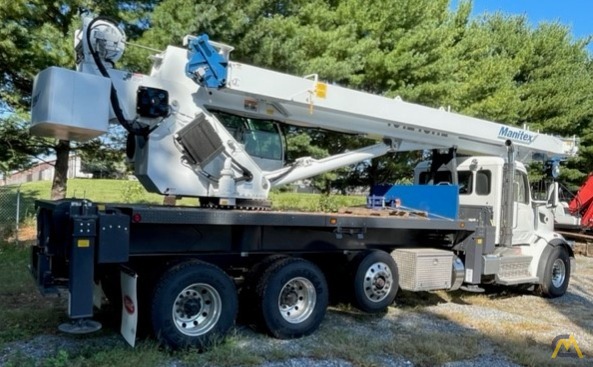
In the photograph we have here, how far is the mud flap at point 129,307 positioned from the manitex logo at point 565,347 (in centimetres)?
462

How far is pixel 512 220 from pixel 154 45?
814cm

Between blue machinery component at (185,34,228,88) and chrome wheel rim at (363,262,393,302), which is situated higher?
blue machinery component at (185,34,228,88)

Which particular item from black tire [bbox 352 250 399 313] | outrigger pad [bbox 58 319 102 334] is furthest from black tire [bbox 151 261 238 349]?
black tire [bbox 352 250 399 313]

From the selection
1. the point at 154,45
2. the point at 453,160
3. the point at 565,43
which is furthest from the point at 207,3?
the point at 565,43

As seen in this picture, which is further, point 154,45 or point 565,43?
point 565,43

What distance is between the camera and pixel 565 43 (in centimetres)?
2523

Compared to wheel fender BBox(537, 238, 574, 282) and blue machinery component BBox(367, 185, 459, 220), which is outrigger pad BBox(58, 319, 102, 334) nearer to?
blue machinery component BBox(367, 185, 459, 220)

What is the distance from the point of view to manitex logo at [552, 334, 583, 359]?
6.21 meters

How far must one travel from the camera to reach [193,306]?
564 centimetres

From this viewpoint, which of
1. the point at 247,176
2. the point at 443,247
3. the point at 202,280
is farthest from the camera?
the point at 443,247

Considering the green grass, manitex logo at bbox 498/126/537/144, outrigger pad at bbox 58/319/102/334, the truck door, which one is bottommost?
the green grass

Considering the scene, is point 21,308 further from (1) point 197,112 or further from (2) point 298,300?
(2) point 298,300

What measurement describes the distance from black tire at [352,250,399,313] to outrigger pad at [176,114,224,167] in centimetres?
245

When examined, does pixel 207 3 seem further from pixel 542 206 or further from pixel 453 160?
pixel 542 206
